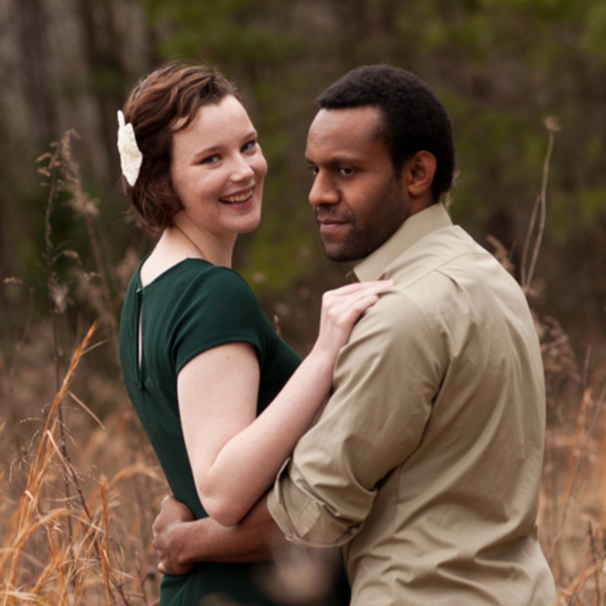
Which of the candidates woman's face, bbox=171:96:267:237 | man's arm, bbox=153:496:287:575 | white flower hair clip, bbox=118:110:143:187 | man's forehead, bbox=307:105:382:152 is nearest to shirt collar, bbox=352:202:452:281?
man's forehead, bbox=307:105:382:152

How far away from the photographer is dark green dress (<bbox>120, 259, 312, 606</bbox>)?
6.91 feet

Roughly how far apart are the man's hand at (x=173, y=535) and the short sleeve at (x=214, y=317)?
401mm

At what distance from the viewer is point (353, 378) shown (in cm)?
186

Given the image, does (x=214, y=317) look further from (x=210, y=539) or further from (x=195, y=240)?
(x=210, y=539)

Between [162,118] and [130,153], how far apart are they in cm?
12

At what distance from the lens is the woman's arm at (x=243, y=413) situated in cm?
197

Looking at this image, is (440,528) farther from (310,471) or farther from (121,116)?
(121,116)

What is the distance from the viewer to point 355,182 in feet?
6.84

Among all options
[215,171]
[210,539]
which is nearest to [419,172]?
[215,171]

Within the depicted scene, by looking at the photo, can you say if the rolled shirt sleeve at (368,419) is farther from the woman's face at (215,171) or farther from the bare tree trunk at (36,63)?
the bare tree trunk at (36,63)

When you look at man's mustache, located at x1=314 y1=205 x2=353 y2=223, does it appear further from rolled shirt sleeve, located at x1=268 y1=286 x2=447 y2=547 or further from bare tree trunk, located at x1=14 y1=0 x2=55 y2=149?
bare tree trunk, located at x1=14 y1=0 x2=55 y2=149

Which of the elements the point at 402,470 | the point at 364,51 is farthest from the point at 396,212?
the point at 364,51

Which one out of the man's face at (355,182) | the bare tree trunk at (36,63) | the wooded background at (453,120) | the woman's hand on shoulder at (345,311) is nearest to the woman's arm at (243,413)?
the woman's hand on shoulder at (345,311)

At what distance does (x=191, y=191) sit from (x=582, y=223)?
A: 7667mm
